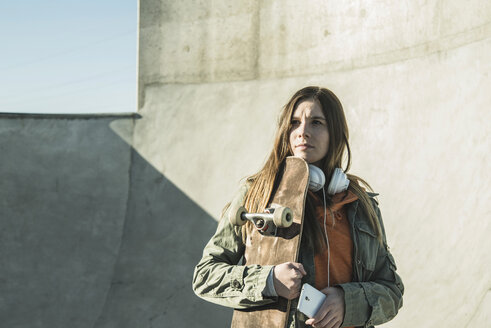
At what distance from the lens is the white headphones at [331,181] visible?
2.03m

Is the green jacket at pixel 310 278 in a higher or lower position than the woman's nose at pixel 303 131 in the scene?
lower

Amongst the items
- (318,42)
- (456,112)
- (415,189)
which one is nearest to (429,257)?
(415,189)

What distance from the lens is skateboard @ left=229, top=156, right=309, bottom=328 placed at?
1.87 metres

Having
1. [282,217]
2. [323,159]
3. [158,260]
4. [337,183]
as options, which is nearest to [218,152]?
[158,260]

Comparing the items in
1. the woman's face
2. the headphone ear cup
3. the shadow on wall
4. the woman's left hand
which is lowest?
the shadow on wall

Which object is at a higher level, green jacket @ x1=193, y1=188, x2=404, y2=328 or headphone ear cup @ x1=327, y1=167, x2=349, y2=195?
headphone ear cup @ x1=327, y1=167, x2=349, y2=195

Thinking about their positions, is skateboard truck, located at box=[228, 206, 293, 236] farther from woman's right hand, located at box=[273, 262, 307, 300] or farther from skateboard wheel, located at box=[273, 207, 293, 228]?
woman's right hand, located at box=[273, 262, 307, 300]

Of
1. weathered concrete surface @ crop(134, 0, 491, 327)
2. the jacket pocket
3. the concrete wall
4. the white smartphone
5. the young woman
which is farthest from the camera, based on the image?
the concrete wall

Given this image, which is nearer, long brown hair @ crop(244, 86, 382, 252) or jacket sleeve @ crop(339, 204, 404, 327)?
jacket sleeve @ crop(339, 204, 404, 327)

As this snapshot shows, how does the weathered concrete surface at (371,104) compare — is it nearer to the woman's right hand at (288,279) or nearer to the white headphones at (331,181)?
the white headphones at (331,181)

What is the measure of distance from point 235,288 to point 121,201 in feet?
20.0

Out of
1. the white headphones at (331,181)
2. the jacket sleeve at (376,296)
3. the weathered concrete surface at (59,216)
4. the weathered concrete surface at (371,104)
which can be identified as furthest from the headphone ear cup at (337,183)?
the weathered concrete surface at (59,216)

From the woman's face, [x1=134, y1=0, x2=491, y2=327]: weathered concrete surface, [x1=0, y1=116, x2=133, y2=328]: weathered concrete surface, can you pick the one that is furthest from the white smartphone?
[x1=0, y1=116, x2=133, y2=328]: weathered concrete surface

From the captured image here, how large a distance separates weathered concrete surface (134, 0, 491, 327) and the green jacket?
2585mm
